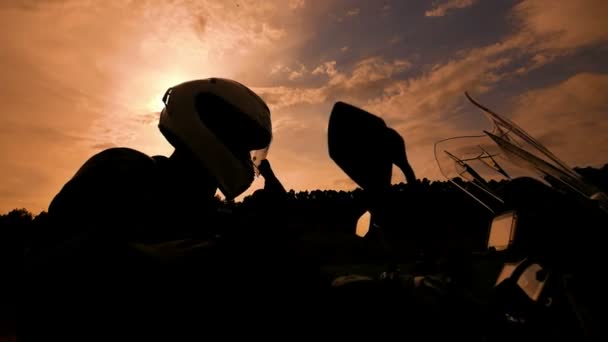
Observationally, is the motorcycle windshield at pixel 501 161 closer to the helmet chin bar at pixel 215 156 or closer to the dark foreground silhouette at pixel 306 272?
the dark foreground silhouette at pixel 306 272

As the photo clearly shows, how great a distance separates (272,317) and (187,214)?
3.46ft

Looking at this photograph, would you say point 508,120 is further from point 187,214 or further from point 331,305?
point 187,214

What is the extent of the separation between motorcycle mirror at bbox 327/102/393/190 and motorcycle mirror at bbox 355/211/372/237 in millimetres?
964

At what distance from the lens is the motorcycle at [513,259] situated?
1.05 meters

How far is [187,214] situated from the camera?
2258mm

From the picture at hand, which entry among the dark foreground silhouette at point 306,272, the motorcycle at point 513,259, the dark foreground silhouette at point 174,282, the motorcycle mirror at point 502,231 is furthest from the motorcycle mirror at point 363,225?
the motorcycle mirror at point 502,231

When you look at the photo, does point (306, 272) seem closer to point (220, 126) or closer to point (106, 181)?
point (106, 181)

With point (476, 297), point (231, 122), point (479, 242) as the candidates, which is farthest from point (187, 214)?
point (479, 242)

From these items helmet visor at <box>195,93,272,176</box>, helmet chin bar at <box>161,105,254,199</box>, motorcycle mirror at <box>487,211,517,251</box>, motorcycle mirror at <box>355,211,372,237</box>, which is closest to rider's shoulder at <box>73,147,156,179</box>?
helmet chin bar at <box>161,105,254,199</box>

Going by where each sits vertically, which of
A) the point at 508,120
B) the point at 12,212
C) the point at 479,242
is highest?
the point at 508,120

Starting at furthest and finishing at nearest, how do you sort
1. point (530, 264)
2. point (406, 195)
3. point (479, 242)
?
1. point (479, 242)
2. point (530, 264)
3. point (406, 195)

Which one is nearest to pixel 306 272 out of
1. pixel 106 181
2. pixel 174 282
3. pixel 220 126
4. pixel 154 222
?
pixel 174 282

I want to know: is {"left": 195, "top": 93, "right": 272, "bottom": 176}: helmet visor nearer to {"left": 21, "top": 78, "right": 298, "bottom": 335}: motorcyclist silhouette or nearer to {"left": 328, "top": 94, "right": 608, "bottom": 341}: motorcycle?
{"left": 21, "top": 78, "right": 298, "bottom": 335}: motorcyclist silhouette

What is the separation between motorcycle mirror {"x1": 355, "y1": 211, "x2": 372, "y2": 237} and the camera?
2.03 meters
